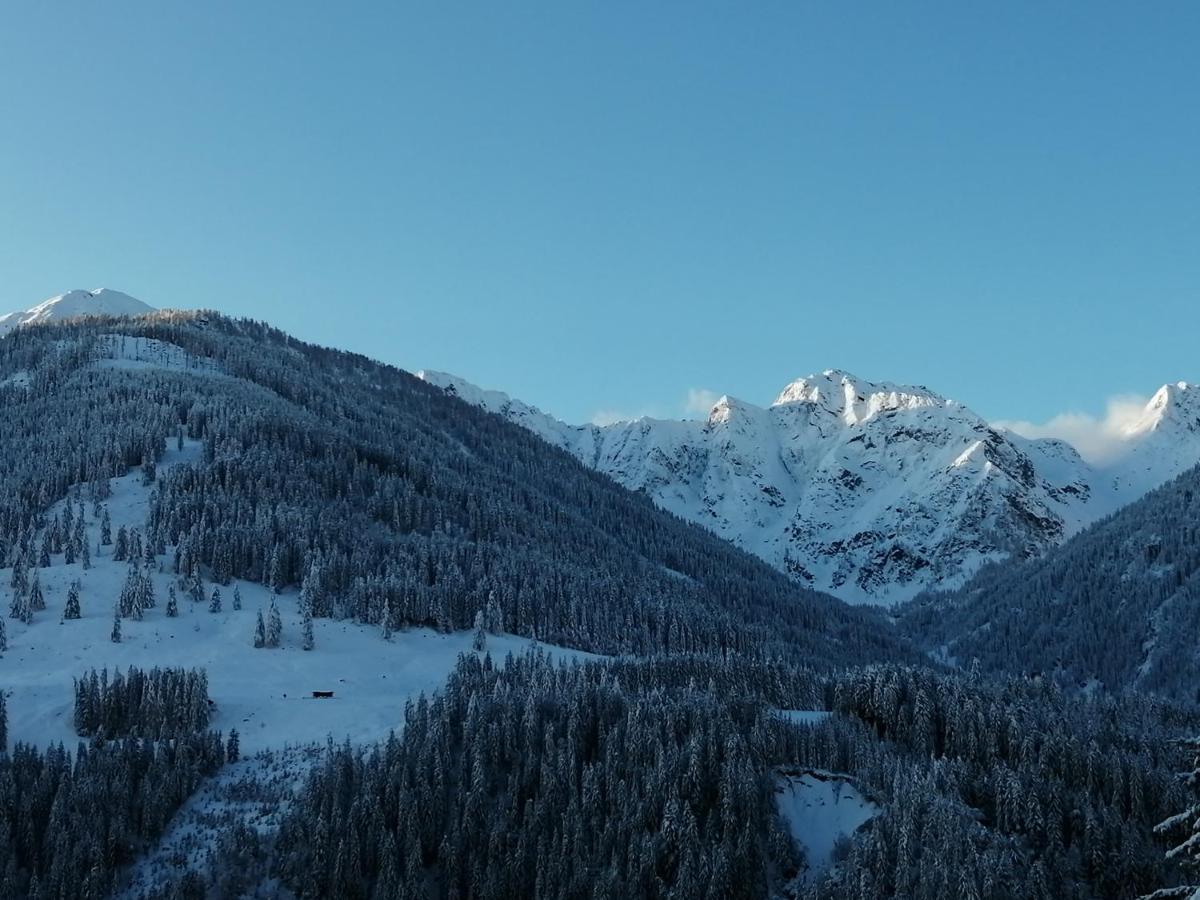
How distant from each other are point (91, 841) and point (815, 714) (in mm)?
79524

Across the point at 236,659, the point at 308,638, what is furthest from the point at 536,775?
the point at 308,638

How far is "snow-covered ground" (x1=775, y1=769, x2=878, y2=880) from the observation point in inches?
3780

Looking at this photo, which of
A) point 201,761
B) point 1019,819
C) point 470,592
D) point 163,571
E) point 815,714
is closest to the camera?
point 1019,819

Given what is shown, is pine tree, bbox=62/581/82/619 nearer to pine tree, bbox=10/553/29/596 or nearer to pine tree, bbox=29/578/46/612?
pine tree, bbox=29/578/46/612

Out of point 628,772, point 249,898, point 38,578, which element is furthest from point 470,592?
point 249,898

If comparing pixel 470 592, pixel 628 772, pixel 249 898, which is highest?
pixel 470 592

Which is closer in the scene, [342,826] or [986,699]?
[342,826]

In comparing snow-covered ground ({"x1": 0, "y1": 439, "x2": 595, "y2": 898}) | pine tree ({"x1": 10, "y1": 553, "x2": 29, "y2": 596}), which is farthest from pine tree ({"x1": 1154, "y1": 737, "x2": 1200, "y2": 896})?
pine tree ({"x1": 10, "y1": 553, "x2": 29, "y2": 596})

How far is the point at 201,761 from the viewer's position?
102m

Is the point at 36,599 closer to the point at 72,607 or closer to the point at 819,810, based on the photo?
the point at 72,607

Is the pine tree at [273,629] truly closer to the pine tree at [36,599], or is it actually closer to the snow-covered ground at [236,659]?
the snow-covered ground at [236,659]

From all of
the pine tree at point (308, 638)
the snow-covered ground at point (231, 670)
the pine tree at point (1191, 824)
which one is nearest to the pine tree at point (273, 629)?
the snow-covered ground at point (231, 670)

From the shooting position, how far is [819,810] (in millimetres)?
100438

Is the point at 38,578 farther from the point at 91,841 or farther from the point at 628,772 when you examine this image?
the point at 628,772
